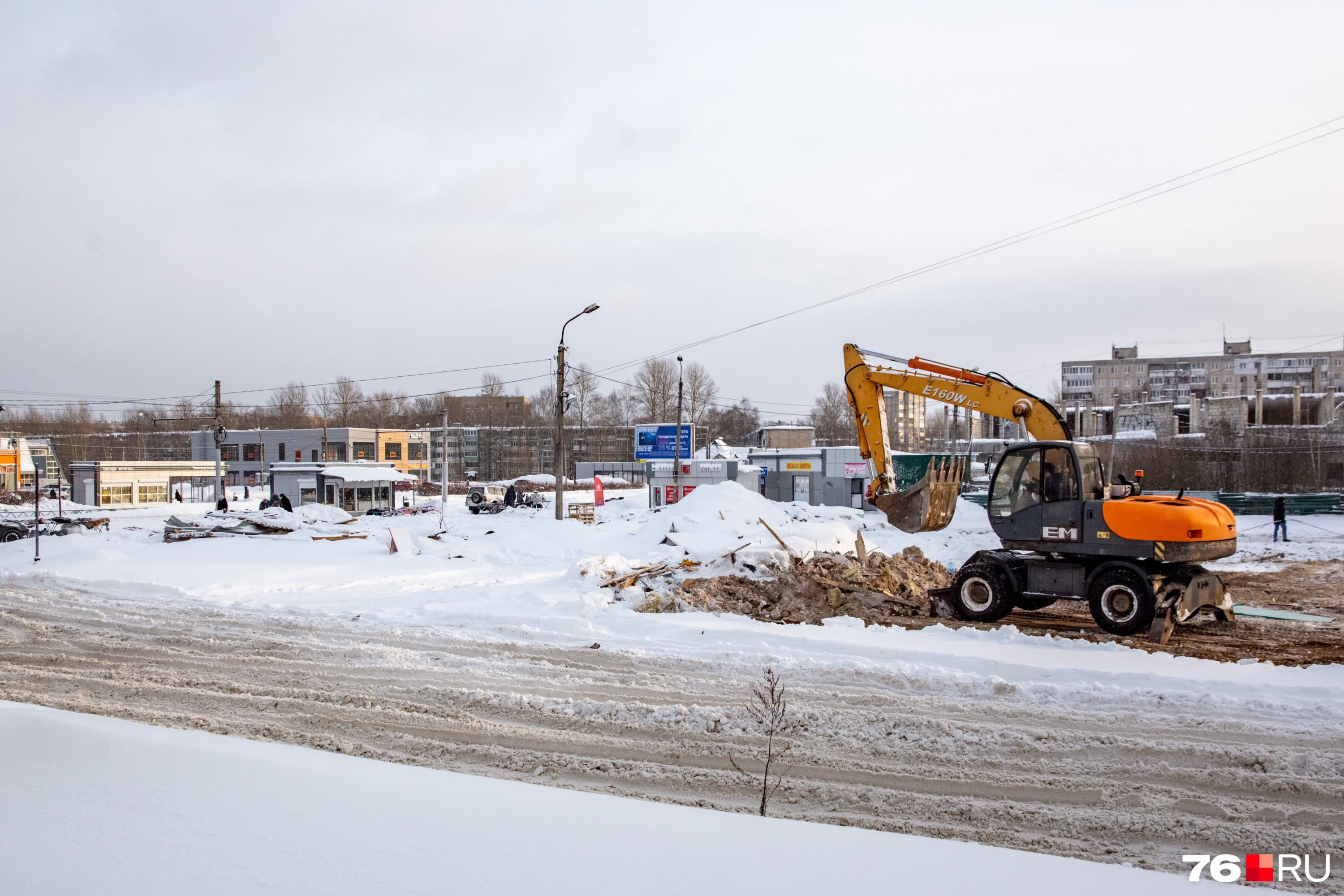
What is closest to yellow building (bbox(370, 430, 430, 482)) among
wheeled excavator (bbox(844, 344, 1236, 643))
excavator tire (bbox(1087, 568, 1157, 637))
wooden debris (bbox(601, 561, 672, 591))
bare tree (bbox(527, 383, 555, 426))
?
bare tree (bbox(527, 383, 555, 426))

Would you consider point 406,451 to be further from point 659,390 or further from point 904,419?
point 904,419

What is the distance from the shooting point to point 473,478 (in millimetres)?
92875

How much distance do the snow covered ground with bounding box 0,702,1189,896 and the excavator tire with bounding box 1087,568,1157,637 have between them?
8032 mm

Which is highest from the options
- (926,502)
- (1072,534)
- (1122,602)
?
(926,502)

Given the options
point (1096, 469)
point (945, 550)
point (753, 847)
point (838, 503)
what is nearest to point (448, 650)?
point (753, 847)

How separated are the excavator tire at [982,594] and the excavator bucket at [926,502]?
1.29 metres

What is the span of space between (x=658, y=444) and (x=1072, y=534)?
29284 millimetres

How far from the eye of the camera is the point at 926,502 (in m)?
14.1

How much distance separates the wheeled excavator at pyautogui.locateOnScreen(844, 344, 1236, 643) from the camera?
1128cm

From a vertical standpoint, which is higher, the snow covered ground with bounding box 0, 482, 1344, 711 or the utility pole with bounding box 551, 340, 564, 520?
the utility pole with bounding box 551, 340, 564, 520

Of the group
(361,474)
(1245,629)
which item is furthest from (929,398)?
(361,474)

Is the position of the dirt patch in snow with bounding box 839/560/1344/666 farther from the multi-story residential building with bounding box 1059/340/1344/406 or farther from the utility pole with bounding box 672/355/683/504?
the multi-story residential building with bounding box 1059/340/1344/406

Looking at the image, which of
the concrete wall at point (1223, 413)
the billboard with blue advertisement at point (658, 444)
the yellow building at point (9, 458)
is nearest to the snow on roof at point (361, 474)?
the billboard with blue advertisement at point (658, 444)

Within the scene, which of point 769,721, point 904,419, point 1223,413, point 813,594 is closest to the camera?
point 769,721
